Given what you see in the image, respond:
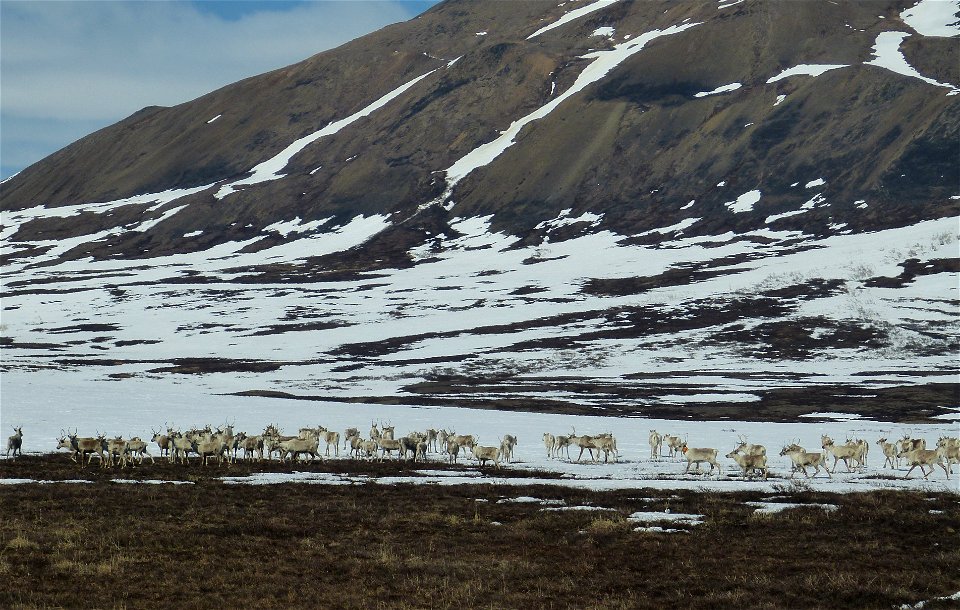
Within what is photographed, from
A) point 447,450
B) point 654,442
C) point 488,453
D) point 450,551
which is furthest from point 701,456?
point 450,551

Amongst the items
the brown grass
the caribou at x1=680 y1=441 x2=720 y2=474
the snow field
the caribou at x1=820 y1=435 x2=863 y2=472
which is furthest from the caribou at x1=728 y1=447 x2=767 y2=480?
the brown grass

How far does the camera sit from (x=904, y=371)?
89.1 m

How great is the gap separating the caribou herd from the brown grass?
5863 millimetres

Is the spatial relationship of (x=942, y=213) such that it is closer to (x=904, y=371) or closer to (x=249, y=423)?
(x=904, y=371)

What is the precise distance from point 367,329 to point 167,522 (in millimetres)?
101432

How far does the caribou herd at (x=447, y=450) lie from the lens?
31797 mm

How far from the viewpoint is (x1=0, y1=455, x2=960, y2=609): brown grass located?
51.9 ft

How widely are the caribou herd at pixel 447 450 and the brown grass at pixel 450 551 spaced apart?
5863 millimetres

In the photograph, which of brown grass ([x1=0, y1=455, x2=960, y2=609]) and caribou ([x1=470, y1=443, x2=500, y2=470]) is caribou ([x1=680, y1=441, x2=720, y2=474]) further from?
brown grass ([x1=0, y1=455, x2=960, y2=609])

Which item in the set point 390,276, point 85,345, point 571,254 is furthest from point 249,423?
A: point 571,254

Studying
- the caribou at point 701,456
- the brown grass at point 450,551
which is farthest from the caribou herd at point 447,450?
the brown grass at point 450,551

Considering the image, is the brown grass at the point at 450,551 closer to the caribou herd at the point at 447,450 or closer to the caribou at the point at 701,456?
the caribou herd at the point at 447,450

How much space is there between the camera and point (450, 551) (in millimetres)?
19578

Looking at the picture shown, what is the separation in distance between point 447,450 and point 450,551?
63.7 ft
